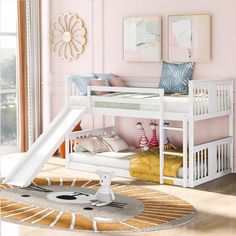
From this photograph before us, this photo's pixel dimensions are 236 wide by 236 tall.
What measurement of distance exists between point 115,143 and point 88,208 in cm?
188

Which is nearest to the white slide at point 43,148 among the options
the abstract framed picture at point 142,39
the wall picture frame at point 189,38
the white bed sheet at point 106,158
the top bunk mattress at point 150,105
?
the top bunk mattress at point 150,105

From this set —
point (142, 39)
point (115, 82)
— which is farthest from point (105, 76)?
point (142, 39)

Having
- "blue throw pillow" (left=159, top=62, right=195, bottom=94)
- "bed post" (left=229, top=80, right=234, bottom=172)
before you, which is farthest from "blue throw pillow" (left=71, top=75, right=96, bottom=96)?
"bed post" (left=229, top=80, right=234, bottom=172)

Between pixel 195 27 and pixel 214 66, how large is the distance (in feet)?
1.47

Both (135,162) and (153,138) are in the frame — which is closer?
(135,162)

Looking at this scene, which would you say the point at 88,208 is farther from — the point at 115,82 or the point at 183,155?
the point at 115,82

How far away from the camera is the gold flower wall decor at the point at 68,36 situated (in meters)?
7.45

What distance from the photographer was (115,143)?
6.75 m

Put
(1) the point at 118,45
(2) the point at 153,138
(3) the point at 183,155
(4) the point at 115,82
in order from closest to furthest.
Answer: (3) the point at 183,155, (2) the point at 153,138, (4) the point at 115,82, (1) the point at 118,45

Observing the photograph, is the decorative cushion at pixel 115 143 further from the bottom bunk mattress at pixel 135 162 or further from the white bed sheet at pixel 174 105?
the white bed sheet at pixel 174 105

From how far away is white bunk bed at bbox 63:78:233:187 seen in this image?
586 cm

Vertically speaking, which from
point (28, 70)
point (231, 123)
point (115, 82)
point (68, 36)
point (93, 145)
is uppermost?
point (68, 36)

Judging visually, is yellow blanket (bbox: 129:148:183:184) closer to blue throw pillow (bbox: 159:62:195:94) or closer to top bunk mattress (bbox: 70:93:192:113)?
top bunk mattress (bbox: 70:93:192:113)

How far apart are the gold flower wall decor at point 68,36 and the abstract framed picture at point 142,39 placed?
0.63 meters
